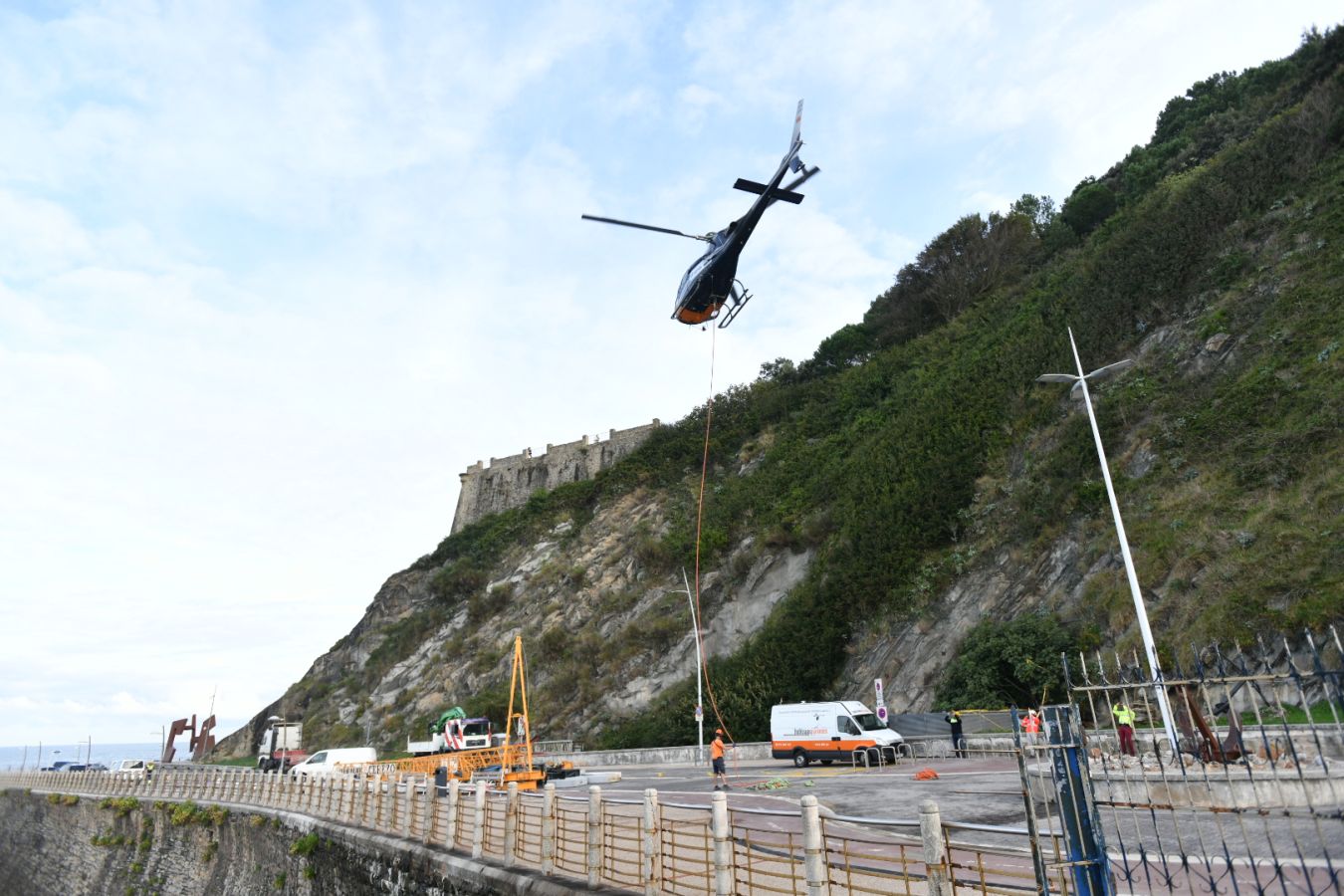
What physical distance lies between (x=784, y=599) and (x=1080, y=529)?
40.9ft

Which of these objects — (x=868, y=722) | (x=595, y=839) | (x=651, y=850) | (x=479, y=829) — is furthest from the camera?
(x=868, y=722)

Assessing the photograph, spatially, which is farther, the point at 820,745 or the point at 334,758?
the point at 334,758

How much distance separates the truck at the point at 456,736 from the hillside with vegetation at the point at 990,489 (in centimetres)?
594

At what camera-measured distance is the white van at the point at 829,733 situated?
74.3 ft

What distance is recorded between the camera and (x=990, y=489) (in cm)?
3092

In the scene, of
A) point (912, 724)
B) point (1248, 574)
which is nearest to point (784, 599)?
point (912, 724)

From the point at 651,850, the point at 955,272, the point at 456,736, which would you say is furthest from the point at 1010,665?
the point at 955,272

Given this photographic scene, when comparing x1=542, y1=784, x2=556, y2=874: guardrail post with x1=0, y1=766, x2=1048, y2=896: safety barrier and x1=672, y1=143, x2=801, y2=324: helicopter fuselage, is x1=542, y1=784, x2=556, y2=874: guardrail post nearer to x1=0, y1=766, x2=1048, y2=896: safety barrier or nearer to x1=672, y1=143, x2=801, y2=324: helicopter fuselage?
x1=0, y1=766, x2=1048, y2=896: safety barrier

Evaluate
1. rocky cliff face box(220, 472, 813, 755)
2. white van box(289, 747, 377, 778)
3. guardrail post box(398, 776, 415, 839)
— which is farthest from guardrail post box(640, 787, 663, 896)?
rocky cliff face box(220, 472, 813, 755)

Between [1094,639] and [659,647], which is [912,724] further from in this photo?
[659,647]

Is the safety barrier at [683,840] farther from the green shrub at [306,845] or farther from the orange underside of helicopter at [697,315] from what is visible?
the orange underside of helicopter at [697,315]

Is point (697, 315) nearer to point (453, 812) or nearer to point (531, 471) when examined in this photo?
point (453, 812)

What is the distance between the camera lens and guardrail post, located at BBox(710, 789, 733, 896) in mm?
7102

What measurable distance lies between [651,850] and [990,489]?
25.9 metres
